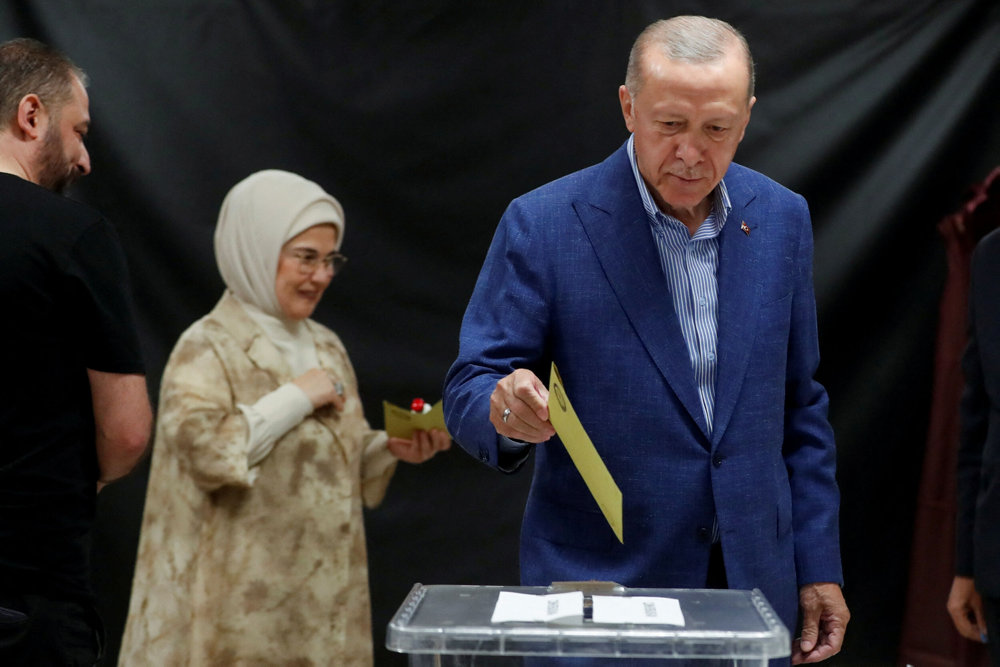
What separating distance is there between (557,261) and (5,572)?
1.11m

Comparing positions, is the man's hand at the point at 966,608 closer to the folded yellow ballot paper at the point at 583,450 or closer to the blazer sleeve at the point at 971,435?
the blazer sleeve at the point at 971,435

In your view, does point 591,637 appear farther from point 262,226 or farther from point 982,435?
point 262,226

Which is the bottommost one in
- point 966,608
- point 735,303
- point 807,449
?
point 966,608

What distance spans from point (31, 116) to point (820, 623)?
1.77m

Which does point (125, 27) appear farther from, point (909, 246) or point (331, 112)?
point (909, 246)

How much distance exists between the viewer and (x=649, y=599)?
1388 millimetres

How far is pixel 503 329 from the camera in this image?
173cm

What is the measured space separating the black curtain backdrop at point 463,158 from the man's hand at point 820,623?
170cm

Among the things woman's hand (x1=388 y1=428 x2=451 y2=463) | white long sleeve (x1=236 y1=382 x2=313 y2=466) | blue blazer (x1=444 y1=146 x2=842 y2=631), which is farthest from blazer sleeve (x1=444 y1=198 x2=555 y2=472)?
woman's hand (x1=388 y1=428 x2=451 y2=463)

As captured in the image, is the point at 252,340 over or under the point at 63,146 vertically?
under

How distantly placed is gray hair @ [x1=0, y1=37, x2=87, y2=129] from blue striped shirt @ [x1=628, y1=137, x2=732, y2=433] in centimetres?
116

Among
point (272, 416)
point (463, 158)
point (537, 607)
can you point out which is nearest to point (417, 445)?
point (272, 416)

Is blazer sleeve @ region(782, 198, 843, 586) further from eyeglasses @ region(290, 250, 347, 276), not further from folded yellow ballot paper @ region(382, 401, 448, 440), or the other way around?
eyeglasses @ region(290, 250, 347, 276)

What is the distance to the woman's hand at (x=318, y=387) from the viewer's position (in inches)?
115
